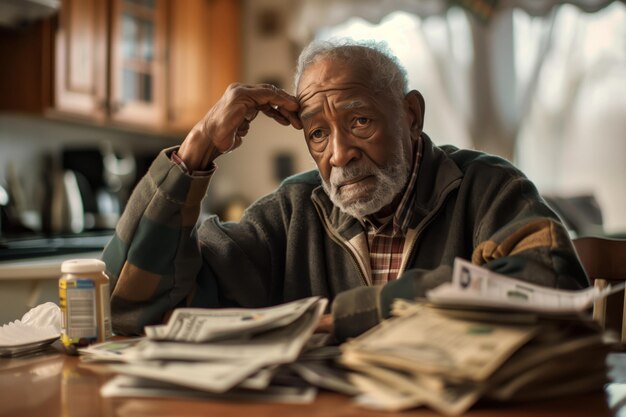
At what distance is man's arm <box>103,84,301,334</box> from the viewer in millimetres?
1440

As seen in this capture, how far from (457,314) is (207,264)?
0.78 m

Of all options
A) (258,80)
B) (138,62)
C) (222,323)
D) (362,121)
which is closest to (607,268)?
(362,121)

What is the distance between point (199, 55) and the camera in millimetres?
4508

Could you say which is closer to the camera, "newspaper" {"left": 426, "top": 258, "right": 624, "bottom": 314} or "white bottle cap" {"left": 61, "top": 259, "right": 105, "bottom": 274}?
"newspaper" {"left": 426, "top": 258, "right": 624, "bottom": 314}

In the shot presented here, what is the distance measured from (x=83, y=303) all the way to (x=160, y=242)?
0.29 metres

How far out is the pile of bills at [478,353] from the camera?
826mm

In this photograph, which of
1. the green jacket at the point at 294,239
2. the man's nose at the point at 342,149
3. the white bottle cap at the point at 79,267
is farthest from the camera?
the man's nose at the point at 342,149

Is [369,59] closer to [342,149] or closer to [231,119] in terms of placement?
[342,149]

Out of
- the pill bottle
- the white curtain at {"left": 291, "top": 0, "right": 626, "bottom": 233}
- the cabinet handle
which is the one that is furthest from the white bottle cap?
the white curtain at {"left": 291, "top": 0, "right": 626, "bottom": 233}

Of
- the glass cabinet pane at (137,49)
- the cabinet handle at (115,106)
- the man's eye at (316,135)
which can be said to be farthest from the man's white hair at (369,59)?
the glass cabinet pane at (137,49)

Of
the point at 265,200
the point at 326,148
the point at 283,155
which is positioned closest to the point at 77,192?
the point at 283,155

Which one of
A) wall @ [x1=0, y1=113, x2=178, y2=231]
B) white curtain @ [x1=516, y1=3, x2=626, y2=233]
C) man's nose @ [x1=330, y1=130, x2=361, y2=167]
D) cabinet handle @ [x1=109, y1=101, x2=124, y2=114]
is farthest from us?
white curtain @ [x1=516, y1=3, x2=626, y2=233]

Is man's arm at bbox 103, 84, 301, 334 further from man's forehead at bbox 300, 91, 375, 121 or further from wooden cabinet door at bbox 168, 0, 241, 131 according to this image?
wooden cabinet door at bbox 168, 0, 241, 131

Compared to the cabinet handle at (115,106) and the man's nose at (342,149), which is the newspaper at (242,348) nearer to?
the man's nose at (342,149)
